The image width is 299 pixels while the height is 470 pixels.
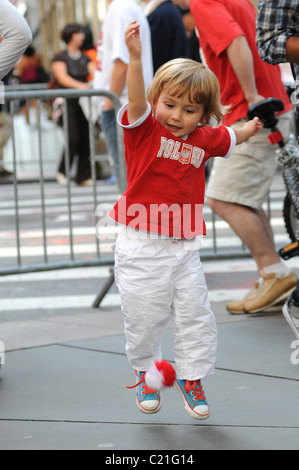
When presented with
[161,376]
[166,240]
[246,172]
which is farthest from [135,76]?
[246,172]

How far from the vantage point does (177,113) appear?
3.36 m

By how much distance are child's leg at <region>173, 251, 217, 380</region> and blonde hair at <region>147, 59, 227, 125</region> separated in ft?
1.85

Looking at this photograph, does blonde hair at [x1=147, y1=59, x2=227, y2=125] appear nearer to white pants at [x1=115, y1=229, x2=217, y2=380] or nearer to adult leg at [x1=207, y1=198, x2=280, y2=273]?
white pants at [x1=115, y1=229, x2=217, y2=380]

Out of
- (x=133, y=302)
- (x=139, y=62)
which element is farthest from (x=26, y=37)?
(x=133, y=302)

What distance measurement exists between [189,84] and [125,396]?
131 cm

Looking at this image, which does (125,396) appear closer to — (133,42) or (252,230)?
(133,42)

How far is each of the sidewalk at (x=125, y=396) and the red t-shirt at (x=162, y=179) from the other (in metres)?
0.70

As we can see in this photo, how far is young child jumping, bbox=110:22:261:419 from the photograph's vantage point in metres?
3.38

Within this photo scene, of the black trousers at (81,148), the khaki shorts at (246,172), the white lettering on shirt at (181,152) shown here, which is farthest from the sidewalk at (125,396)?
the black trousers at (81,148)

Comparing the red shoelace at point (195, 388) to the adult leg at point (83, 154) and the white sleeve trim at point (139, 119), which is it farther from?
the adult leg at point (83, 154)

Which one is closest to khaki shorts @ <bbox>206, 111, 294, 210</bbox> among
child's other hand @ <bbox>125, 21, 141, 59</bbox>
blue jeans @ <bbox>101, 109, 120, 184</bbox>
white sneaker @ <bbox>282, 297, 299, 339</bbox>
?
white sneaker @ <bbox>282, 297, 299, 339</bbox>

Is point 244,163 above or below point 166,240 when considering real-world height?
below

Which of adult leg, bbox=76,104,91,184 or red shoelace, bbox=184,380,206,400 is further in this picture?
adult leg, bbox=76,104,91,184

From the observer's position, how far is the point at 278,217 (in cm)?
935
